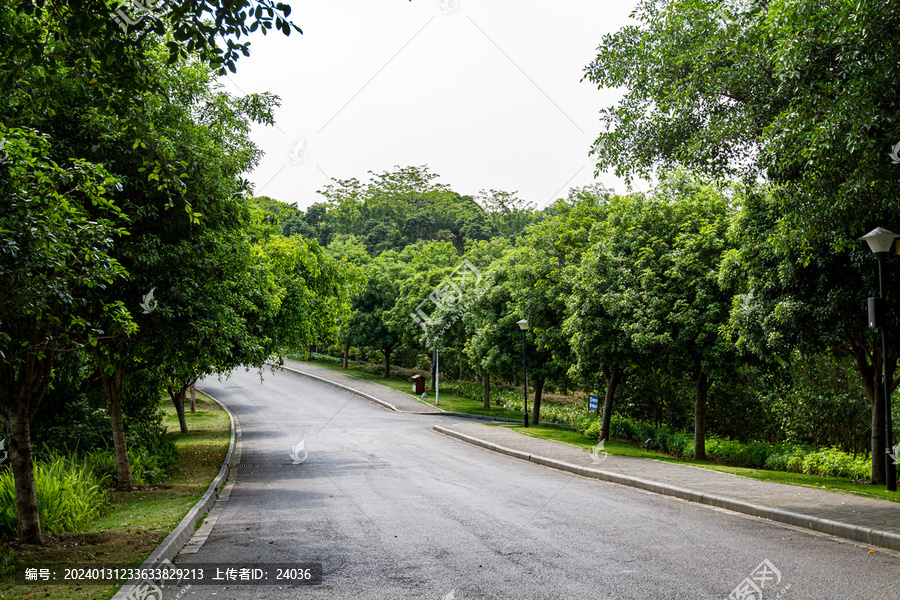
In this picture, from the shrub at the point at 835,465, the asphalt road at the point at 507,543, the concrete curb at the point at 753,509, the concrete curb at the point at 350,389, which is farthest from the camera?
the concrete curb at the point at 350,389

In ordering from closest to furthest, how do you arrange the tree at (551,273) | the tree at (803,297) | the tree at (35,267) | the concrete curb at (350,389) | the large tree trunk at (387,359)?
the tree at (35,267), the tree at (803,297), the tree at (551,273), the concrete curb at (350,389), the large tree trunk at (387,359)

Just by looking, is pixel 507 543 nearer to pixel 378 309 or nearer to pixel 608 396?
pixel 608 396

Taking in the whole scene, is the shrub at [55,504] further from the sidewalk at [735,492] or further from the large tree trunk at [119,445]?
the sidewalk at [735,492]

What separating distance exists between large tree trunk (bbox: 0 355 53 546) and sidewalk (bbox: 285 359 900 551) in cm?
968

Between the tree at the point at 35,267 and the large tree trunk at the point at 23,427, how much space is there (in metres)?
0.01

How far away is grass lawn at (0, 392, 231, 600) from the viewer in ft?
19.5

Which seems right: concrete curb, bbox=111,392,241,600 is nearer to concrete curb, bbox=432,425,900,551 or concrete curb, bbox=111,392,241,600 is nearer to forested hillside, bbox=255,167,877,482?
concrete curb, bbox=432,425,900,551

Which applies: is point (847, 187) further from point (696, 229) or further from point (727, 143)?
point (696, 229)

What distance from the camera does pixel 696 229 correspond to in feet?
65.1

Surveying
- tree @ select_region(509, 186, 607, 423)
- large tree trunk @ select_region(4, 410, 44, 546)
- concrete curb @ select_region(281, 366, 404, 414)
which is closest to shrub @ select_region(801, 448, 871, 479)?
tree @ select_region(509, 186, 607, 423)

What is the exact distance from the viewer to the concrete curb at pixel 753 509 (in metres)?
7.90

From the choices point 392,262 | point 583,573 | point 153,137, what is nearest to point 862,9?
point 583,573

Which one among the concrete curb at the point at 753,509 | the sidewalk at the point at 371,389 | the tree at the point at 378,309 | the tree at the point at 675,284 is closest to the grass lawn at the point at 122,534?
the concrete curb at the point at 753,509

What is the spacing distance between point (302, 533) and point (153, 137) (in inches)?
205
